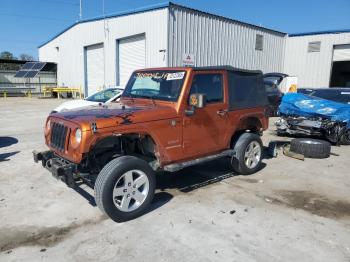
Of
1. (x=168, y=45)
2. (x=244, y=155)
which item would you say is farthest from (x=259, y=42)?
(x=244, y=155)

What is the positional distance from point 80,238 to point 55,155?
5.07 ft

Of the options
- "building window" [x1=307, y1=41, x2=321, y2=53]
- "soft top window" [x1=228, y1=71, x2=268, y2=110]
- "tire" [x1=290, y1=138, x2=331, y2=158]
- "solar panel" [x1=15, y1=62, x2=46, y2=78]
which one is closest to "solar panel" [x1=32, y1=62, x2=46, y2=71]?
"solar panel" [x1=15, y1=62, x2=46, y2=78]

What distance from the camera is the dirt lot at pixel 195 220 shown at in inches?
142

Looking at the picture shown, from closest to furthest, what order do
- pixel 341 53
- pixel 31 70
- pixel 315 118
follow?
1. pixel 315 118
2. pixel 341 53
3. pixel 31 70

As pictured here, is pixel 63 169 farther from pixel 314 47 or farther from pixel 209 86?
pixel 314 47

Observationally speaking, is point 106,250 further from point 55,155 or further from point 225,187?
point 225,187

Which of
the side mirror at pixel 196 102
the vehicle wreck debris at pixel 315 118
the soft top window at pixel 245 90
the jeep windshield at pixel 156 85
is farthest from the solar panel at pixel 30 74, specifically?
the side mirror at pixel 196 102

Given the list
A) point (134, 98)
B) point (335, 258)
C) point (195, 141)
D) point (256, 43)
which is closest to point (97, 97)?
point (134, 98)

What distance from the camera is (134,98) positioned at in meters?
5.70

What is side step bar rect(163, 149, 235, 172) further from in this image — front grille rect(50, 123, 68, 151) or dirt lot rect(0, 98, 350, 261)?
front grille rect(50, 123, 68, 151)

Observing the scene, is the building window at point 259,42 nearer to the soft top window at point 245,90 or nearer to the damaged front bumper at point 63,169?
the soft top window at point 245,90

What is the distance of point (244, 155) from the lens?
6.12 metres

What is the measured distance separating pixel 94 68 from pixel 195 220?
68.7 ft

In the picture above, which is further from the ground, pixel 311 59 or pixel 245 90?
pixel 311 59
